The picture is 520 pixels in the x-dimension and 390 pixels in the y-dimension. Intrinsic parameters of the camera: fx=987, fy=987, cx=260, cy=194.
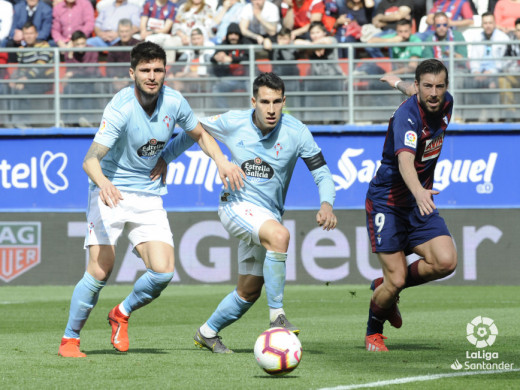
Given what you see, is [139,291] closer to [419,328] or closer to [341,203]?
[419,328]

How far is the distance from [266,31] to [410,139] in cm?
966

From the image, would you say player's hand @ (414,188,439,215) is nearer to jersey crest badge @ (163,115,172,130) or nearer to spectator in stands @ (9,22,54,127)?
jersey crest badge @ (163,115,172,130)

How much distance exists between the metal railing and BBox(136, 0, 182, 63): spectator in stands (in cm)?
85

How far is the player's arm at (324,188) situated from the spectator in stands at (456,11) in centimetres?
973

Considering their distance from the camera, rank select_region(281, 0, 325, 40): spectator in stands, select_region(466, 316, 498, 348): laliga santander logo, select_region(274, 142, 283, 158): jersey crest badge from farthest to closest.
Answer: select_region(281, 0, 325, 40): spectator in stands, select_region(466, 316, 498, 348): laliga santander logo, select_region(274, 142, 283, 158): jersey crest badge

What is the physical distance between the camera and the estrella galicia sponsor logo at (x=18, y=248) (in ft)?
51.6

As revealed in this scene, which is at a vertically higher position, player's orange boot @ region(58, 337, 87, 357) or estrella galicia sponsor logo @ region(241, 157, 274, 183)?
estrella galicia sponsor logo @ region(241, 157, 274, 183)

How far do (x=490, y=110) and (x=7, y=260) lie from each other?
8.12 m

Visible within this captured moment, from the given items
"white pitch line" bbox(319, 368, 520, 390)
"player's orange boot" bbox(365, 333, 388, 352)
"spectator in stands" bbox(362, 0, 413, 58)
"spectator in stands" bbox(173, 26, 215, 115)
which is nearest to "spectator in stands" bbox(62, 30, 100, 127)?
"spectator in stands" bbox(173, 26, 215, 115)

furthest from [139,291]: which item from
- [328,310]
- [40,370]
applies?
[328,310]

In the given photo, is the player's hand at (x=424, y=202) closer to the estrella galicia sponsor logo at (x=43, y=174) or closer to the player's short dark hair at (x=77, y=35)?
the estrella galicia sponsor logo at (x=43, y=174)

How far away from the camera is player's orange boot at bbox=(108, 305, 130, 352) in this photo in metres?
7.57

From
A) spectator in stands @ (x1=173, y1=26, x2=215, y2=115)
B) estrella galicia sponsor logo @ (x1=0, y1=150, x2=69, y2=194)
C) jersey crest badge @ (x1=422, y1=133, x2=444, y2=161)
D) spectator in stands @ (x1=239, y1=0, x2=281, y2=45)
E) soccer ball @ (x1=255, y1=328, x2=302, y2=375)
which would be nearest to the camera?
soccer ball @ (x1=255, y1=328, x2=302, y2=375)

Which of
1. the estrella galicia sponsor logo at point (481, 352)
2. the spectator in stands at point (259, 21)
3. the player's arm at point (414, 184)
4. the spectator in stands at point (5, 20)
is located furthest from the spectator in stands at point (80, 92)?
the player's arm at point (414, 184)
